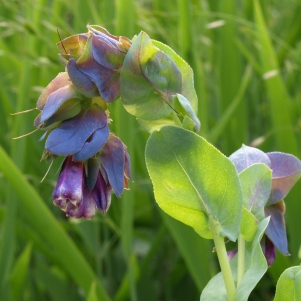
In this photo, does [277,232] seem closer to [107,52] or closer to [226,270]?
[226,270]

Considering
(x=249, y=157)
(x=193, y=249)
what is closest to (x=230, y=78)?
(x=193, y=249)

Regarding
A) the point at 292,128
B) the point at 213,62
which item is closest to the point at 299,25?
the point at 213,62

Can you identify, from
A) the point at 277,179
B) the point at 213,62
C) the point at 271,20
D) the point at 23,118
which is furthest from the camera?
the point at 271,20

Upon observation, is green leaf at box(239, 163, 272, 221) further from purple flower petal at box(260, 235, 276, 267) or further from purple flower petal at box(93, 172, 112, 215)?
purple flower petal at box(93, 172, 112, 215)

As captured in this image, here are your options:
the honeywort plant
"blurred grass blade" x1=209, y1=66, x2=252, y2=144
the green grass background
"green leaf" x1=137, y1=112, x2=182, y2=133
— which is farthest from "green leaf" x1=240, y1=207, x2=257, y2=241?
"blurred grass blade" x1=209, y1=66, x2=252, y2=144

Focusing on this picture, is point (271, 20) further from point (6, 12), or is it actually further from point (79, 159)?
point (79, 159)

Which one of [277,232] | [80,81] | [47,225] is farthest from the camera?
[47,225]

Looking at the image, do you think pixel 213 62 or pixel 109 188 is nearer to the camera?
pixel 109 188
